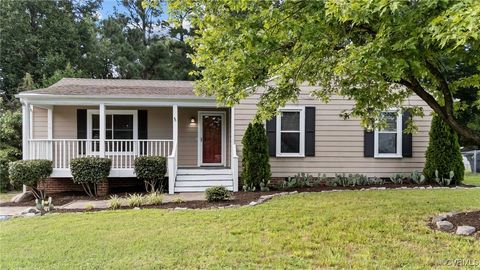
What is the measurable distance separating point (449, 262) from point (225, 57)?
3.77 metres

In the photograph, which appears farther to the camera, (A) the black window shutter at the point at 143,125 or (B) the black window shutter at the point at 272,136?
(A) the black window shutter at the point at 143,125

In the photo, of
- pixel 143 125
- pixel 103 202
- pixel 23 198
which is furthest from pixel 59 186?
pixel 143 125

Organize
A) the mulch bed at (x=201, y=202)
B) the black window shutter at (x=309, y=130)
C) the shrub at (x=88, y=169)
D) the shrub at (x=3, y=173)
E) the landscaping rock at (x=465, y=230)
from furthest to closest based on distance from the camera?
the shrub at (x=3, y=173), the black window shutter at (x=309, y=130), the shrub at (x=88, y=169), the mulch bed at (x=201, y=202), the landscaping rock at (x=465, y=230)

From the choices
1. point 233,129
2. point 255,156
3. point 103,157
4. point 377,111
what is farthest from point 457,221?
point 103,157

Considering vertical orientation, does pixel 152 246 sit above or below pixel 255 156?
below

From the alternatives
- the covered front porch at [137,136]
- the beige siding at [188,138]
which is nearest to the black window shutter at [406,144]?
the covered front porch at [137,136]

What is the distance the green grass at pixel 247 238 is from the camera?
4125 mm

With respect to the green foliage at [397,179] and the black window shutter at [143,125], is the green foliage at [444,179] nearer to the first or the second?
the green foliage at [397,179]

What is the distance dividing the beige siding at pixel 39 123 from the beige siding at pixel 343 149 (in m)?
7.65

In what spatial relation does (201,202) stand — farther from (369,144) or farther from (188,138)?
(369,144)

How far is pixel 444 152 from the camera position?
1041 centimetres

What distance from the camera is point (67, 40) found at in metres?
21.8

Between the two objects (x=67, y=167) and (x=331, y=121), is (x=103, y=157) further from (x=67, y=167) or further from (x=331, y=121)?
(x=331, y=121)

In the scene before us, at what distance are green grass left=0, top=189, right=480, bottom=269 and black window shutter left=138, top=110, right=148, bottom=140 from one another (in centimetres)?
499
